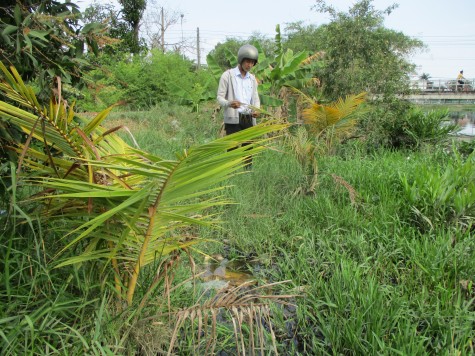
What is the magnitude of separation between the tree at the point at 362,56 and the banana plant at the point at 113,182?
6.88m

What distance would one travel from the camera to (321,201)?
12.5ft

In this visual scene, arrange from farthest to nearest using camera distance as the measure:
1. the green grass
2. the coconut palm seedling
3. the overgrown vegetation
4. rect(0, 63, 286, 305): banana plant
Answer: the coconut palm seedling
the green grass
the overgrown vegetation
rect(0, 63, 286, 305): banana plant

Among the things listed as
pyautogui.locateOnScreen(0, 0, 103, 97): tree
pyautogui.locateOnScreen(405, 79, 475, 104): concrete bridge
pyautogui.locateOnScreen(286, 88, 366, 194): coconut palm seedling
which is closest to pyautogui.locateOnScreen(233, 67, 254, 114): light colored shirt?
pyautogui.locateOnScreen(286, 88, 366, 194): coconut palm seedling

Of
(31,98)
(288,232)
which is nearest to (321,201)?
(288,232)

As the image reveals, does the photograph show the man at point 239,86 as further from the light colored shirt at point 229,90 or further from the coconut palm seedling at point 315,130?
the coconut palm seedling at point 315,130

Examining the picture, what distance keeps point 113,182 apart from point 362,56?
7.44 meters

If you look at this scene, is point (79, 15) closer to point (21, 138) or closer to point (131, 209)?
point (21, 138)

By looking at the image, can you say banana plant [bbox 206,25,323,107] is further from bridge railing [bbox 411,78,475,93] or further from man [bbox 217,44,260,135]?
bridge railing [bbox 411,78,475,93]

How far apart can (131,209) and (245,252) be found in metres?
2.00

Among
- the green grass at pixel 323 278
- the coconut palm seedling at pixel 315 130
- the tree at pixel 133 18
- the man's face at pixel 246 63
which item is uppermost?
the tree at pixel 133 18

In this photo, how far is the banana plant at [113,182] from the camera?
1.31 metres

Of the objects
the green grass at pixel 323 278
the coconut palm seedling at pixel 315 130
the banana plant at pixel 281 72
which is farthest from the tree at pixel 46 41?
the banana plant at pixel 281 72

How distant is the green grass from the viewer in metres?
1.68

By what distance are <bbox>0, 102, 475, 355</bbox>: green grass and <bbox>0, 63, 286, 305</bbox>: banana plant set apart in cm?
17
